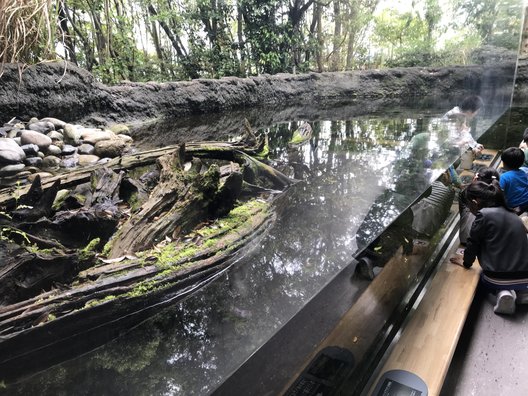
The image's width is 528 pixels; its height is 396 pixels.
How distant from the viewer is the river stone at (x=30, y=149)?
6.73ft

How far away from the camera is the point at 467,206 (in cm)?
206

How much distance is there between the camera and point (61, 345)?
661 millimetres

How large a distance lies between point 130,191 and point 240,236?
1.56 ft

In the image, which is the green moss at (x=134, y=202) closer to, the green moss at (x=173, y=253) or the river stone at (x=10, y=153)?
the green moss at (x=173, y=253)

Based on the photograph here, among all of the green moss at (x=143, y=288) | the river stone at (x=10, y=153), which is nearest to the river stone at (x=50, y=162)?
the river stone at (x=10, y=153)

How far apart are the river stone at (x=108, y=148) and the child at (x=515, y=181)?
8.38 feet

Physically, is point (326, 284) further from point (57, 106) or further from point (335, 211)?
point (57, 106)

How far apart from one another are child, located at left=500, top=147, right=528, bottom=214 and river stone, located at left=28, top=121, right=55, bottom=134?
130 inches

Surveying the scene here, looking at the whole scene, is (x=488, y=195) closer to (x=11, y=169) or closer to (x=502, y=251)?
(x=502, y=251)

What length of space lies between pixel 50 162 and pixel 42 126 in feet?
2.72

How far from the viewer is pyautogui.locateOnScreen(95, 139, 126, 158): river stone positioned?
2250mm

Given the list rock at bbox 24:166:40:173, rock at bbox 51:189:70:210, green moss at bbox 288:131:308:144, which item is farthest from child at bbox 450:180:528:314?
rock at bbox 24:166:40:173

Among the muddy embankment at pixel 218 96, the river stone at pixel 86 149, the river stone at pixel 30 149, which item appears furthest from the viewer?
the muddy embankment at pixel 218 96

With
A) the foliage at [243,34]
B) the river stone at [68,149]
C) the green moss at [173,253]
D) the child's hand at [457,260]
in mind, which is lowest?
the child's hand at [457,260]
